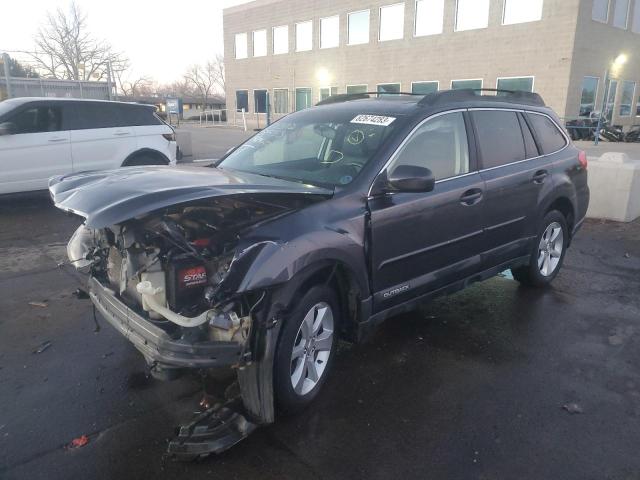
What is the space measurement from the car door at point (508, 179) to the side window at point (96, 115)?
6854 mm

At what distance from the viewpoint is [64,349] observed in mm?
3934

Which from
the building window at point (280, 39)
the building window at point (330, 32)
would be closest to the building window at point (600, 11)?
the building window at point (330, 32)

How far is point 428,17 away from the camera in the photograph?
89.9 ft

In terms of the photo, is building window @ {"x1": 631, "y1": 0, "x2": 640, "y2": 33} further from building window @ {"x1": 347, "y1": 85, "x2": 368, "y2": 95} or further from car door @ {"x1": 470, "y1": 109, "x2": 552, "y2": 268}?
car door @ {"x1": 470, "y1": 109, "x2": 552, "y2": 268}

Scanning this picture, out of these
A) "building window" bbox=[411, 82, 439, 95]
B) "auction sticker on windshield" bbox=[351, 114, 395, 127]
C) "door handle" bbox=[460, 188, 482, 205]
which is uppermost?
"building window" bbox=[411, 82, 439, 95]

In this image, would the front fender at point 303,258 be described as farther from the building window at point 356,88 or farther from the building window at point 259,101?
the building window at point 259,101

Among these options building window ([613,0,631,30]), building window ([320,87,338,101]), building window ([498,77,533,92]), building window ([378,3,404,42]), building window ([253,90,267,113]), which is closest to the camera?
building window ([498,77,533,92])

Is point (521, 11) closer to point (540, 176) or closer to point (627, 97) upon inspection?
point (627, 97)

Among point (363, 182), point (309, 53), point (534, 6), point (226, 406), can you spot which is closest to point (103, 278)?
point (226, 406)

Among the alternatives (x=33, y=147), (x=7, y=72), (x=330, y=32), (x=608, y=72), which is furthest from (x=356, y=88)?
A: (x=33, y=147)

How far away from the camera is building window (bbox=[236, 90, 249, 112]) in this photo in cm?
3953

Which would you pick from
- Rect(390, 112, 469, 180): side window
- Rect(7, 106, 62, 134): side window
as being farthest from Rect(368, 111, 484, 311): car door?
Rect(7, 106, 62, 134): side window

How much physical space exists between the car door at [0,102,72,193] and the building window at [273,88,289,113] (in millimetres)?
28767

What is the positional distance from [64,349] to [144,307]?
1.45 meters
